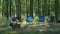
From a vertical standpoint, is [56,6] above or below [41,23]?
above

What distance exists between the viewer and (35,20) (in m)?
13.3

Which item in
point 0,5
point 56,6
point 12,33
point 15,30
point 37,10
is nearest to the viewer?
point 12,33

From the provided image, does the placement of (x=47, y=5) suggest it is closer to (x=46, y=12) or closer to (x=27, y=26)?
(x=46, y=12)

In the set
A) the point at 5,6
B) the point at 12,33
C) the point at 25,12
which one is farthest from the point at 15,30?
the point at 25,12

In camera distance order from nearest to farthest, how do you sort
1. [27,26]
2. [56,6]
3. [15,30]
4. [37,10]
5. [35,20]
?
[15,30] → [27,26] → [35,20] → [56,6] → [37,10]

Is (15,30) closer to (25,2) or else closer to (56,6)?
(56,6)

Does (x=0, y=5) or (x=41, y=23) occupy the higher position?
(x=0, y=5)

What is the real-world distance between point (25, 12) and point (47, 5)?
210 centimetres

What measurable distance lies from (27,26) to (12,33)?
1883 mm

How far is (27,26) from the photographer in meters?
12.1

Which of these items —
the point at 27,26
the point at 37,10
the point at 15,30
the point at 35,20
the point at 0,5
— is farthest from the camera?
the point at 37,10

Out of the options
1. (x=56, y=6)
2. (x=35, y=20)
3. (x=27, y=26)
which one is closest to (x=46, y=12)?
(x=56, y=6)

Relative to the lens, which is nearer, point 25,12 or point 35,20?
point 35,20

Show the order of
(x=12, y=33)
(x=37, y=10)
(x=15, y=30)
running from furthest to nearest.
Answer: (x=37, y=10), (x=15, y=30), (x=12, y=33)
